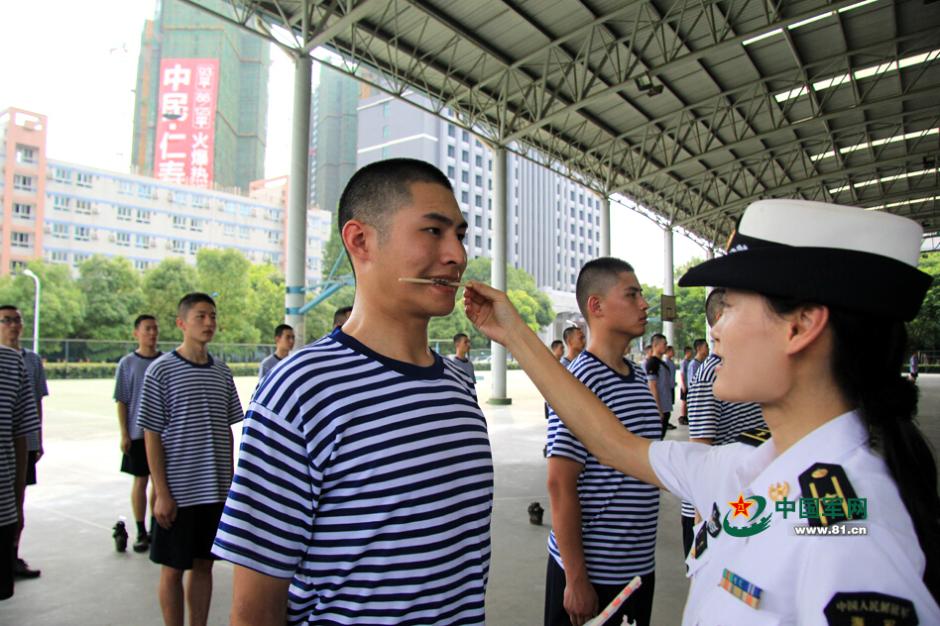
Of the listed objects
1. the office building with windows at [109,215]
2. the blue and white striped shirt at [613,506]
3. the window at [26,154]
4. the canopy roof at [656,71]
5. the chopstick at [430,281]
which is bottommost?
the blue and white striped shirt at [613,506]

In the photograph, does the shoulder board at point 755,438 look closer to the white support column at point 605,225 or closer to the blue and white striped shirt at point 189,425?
the blue and white striped shirt at point 189,425

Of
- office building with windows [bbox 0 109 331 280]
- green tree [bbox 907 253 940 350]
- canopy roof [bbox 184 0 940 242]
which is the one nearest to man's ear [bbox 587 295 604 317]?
canopy roof [bbox 184 0 940 242]

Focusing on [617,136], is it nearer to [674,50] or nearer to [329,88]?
[674,50]

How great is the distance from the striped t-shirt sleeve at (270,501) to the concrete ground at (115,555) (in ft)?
8.39

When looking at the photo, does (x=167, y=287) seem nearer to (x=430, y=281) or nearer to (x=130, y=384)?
(x=130, y=384)

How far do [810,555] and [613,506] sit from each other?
4.43 feet

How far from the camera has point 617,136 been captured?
14.6 m

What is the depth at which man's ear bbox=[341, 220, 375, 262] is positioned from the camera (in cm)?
140

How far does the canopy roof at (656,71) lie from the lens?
948 cm

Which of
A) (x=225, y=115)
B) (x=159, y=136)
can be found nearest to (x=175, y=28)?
(x=225, y=115)

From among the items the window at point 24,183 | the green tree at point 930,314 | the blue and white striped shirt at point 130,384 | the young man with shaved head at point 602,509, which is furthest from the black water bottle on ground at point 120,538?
the window at point 24,183

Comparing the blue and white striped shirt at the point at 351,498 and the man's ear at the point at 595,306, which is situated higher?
the man's ear at the point at 595,306

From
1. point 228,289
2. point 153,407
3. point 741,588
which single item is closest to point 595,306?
point 741,588

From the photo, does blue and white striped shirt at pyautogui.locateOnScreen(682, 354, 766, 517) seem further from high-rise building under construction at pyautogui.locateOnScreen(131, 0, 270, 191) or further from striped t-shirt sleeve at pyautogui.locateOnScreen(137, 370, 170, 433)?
high-rise building under construction at pyautogui.locateOnScreen(131, 0, 270, 191)
